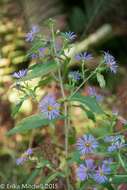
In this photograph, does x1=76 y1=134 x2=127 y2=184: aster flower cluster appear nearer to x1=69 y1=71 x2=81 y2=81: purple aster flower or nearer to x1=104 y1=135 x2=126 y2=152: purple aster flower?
x1=104 y1=135 x2=126 y2=152: purple aster flower

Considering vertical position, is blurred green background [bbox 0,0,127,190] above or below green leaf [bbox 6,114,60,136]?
above

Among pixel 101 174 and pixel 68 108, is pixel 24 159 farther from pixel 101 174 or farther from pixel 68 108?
pixel 101 174

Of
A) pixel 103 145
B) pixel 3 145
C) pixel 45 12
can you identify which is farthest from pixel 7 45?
pixel 103 145

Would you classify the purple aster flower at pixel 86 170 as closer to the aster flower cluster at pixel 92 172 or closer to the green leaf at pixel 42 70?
the aster flower cluster at pixel 92 172

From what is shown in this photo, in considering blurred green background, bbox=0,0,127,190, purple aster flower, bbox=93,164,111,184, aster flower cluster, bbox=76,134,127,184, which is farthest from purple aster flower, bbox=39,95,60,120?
blurred green background, bbox=0,0,127,190

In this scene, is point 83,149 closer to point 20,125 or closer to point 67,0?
point 20,125

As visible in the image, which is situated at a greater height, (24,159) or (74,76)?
(74,76)

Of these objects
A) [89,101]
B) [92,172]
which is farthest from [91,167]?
[89,101]
